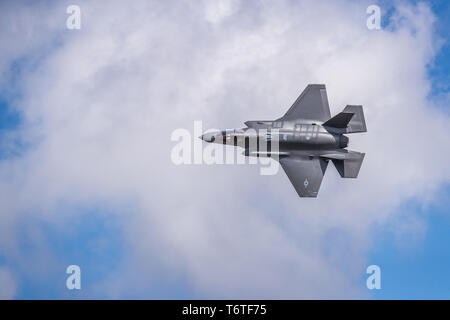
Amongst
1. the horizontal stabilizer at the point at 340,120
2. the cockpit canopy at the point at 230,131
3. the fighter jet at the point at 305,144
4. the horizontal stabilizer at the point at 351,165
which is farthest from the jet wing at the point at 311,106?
the horizontal stabilizer at the point at 351,165

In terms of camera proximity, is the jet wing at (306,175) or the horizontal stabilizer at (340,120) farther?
the jet wing at (306,175)

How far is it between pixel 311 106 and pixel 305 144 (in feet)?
17.1

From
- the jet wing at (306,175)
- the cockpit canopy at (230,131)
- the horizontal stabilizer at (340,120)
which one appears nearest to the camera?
the horizontal stabilizer at (340,120)

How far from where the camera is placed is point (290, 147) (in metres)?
61.6

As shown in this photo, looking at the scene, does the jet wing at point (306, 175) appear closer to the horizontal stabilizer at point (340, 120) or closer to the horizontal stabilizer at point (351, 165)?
the horizontal stabilizer at point (351, 165)

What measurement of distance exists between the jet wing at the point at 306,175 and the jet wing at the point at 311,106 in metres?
4.85

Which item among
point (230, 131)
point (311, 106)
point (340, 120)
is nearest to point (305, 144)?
point (340, 120)

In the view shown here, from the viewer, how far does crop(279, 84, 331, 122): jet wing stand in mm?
63781

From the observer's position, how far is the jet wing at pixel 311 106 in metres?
63.8

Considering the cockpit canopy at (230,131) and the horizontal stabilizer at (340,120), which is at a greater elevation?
the horizontal stabilizer at (340,120)
